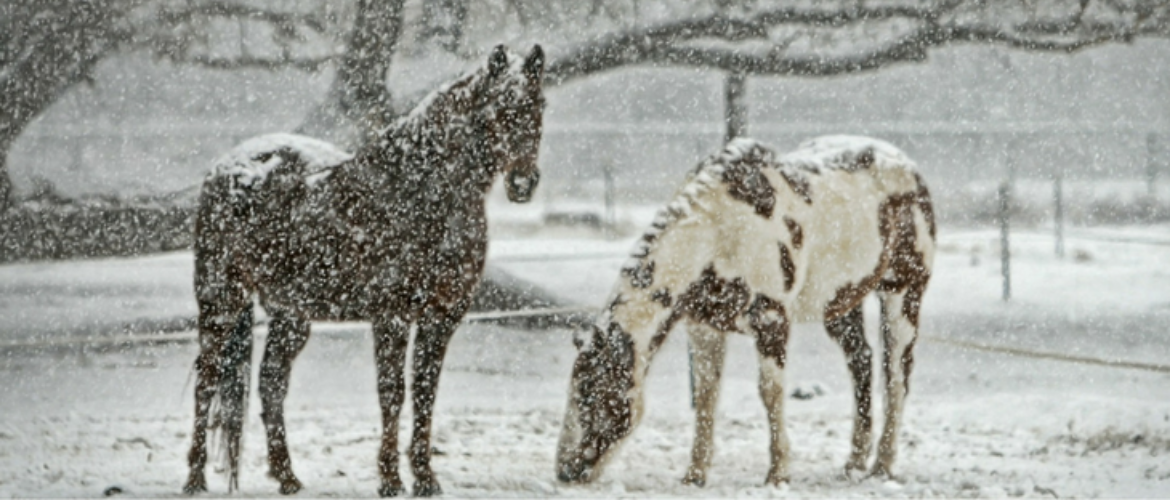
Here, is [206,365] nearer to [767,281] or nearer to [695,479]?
[695,479]

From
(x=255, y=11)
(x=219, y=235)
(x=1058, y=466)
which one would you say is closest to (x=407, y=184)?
(x=219, y=235)

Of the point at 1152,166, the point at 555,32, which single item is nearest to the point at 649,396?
the point at 555,32

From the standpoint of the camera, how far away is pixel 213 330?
3654 mm

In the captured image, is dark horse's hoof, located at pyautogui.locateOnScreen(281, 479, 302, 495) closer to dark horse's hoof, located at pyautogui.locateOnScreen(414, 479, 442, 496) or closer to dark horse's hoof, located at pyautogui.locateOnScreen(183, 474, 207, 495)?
dark horse's hoof, located at pyautogui.locateOnScreen(183, 474, 207, 495)

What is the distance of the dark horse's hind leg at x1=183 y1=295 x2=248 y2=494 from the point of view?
3637 millimetres

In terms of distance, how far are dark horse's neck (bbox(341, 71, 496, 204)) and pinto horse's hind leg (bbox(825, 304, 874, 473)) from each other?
1.43m

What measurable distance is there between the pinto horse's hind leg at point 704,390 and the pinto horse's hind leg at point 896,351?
0.67m

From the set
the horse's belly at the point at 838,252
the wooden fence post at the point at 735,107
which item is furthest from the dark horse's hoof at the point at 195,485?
the wooden fence post at the point at 735,107

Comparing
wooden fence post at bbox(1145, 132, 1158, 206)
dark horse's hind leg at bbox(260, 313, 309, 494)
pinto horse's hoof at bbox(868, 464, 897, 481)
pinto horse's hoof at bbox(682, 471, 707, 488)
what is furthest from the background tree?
pinto horse's hoof at bbox(682, 471, 707, 488)

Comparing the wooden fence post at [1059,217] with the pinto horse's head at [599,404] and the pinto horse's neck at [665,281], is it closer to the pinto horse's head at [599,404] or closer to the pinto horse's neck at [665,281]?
the pinto horse's neck at [665,281]

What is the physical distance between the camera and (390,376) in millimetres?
3396

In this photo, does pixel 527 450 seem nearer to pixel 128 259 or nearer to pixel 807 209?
pixel 807 209

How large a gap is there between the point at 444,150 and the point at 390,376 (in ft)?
2.11

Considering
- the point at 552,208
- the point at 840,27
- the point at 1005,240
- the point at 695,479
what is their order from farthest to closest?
the point at 552,208, the point at 1005,240, the point at 840,27, the point at 695,479
